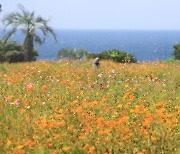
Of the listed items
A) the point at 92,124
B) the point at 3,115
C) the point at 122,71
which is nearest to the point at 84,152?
the point at 92,124

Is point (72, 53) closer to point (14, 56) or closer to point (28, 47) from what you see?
point (14, 56)

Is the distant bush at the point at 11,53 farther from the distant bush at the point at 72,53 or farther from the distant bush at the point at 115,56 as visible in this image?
the distant bush at the point at 72,53

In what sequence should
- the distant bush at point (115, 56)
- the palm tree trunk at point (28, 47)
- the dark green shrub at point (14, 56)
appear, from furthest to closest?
the dark green shrub at point (14, 56), the palm tree trunk at point (28, 47), the distant bush at point (115, 56)

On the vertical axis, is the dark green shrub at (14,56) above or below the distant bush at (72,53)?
above

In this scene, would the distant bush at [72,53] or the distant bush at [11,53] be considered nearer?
the distant bush at [11,53]

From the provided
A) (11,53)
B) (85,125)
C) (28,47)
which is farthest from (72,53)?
(85,125)

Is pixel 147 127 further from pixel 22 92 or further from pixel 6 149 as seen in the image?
pixel 22 92

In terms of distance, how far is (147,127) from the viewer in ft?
19.4

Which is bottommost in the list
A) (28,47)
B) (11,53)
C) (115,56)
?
(11,53)

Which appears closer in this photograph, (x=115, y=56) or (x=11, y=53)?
(x=115, y=56)

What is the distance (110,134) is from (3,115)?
2.39 meters

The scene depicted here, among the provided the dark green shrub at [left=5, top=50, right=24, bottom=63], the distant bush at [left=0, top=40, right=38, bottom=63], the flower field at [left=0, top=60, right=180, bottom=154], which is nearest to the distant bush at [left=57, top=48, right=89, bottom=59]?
the distant bush at [left=0, top=40, right=38, bottom=63]

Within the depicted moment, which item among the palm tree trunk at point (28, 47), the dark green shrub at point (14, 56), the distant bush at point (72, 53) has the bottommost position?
the distant bush at point (72, 53)

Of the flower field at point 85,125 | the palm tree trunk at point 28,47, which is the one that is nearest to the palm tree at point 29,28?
the palm tree trunk at point 28,47
